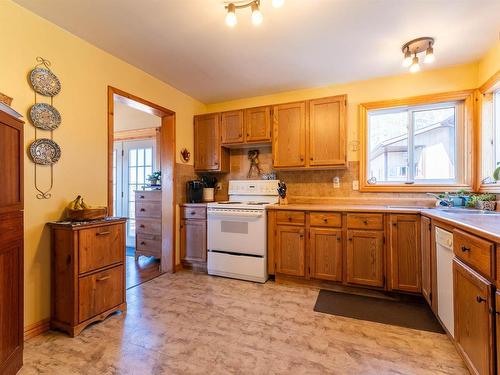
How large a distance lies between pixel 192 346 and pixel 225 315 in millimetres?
477

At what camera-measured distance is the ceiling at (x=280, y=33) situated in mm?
1874

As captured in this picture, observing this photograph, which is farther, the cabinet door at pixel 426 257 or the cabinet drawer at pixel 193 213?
the cabinet drawer at pixel 193 213

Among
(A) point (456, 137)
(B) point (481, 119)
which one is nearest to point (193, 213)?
(A) point (456, 137)

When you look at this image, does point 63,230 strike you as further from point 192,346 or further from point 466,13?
point 466,13

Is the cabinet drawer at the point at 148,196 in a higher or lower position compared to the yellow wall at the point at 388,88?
lower

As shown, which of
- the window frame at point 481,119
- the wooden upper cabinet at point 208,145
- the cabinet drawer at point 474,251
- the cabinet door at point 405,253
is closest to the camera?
the cabinet drawer at point 474,251

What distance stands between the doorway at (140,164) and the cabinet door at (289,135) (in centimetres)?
143

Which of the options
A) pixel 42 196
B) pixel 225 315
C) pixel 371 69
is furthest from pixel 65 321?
pixel 371 69

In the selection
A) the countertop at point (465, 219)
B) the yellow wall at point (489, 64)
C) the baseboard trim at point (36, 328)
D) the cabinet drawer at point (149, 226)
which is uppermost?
the yellow wall at point (489, 64)

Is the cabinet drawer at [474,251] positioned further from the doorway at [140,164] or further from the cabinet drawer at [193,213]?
the doorway at [140,164]

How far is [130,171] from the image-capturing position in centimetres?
469

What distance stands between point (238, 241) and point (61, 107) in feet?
7.34

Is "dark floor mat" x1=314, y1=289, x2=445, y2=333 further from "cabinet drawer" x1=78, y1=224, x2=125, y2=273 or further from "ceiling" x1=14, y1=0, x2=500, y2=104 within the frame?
"ceiling" x1=14, y1=0, x2=500, y2=104

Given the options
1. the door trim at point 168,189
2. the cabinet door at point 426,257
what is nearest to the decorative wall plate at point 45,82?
the door trim at point 168,189
